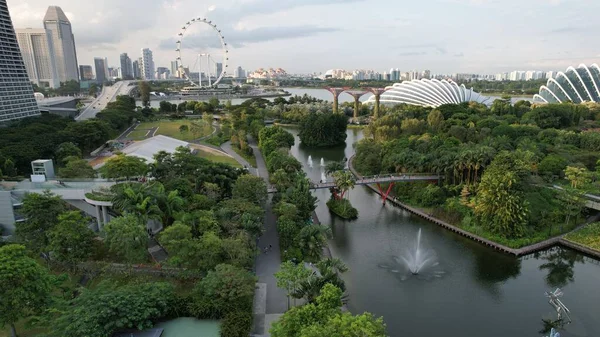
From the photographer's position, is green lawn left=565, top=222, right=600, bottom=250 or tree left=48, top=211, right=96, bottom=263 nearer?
tree left=48, top=211, right=96, bottom=263

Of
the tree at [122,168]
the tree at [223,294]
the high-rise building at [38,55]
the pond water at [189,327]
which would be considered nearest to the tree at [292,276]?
the tree at [223,294]

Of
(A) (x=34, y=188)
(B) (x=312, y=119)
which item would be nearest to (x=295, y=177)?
(A) (x=34, y=188)

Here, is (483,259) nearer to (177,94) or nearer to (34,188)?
(34,188)

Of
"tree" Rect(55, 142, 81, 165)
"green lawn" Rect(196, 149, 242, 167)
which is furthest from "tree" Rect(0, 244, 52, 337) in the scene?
"green lawn" Rect(196, 149, 242, 167)

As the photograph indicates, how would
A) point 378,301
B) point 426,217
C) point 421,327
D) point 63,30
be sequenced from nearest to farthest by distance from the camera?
1. point 421,327
2. point 378,301
3. point 426,217
4. point 63,30

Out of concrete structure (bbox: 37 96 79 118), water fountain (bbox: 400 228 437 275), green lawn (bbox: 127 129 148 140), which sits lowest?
water fountain (bbox: 400 228 437 275)

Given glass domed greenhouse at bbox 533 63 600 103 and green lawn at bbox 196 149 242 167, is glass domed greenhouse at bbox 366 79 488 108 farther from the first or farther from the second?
green lawn at bbox 196 149 242 167

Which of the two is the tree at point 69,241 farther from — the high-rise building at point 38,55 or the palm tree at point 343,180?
the high-rise building at point 38,55
